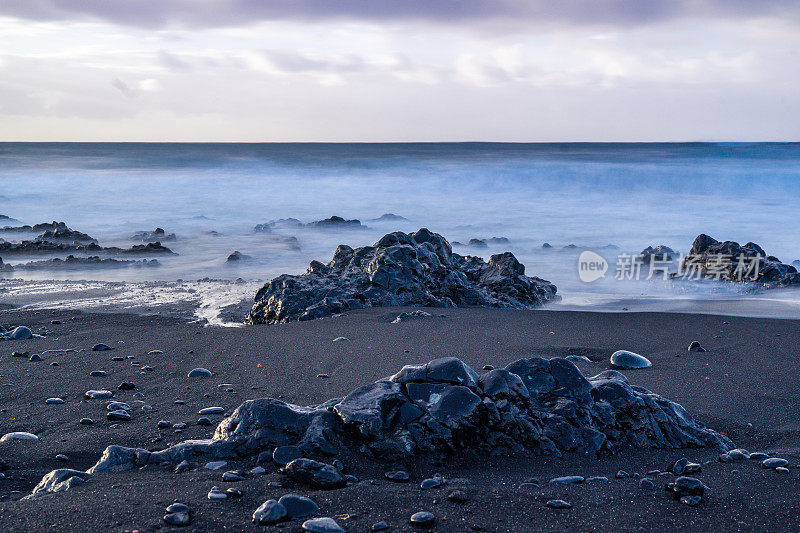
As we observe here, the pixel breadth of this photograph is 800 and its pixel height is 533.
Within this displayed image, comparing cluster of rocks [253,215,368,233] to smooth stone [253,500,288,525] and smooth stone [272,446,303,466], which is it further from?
smooth stone [253,500,288,525]

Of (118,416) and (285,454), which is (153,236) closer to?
(118,416)

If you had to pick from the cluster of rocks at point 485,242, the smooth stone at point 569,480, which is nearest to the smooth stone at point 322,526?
the smooth stone at point 569,480

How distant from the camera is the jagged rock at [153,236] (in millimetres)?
13562

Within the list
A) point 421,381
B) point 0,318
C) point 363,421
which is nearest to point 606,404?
point 421,381

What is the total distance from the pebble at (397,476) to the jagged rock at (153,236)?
1217 centimetres

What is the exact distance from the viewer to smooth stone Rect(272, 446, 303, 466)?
236 cm

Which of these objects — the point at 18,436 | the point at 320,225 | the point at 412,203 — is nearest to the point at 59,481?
the point at 18,436

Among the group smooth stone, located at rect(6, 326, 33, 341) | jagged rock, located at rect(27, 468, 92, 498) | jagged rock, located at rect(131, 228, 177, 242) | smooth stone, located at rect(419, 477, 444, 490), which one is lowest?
jagged rock, located at rect(131, 228, 177, 242)

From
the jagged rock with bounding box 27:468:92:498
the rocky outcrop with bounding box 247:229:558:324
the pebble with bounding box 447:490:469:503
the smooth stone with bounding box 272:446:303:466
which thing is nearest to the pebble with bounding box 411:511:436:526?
the pebble with bounding box 447:490:469:503

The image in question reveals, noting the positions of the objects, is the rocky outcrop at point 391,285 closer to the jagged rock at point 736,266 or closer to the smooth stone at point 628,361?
the smooth stone at point 628,361

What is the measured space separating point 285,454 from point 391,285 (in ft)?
12.5

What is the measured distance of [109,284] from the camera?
8.44 metres

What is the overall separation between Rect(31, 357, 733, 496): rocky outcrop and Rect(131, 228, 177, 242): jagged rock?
11778mm

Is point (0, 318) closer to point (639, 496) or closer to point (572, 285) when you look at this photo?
point (639, 496)
